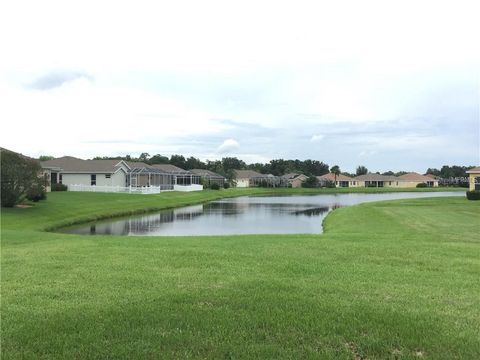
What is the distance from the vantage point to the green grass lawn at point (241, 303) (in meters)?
4.86

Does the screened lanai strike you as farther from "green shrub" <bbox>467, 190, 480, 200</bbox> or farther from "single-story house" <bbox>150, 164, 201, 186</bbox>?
"green shrub" <bbox>467, 190, 480, 200</bbox>

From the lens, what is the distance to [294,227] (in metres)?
28.1

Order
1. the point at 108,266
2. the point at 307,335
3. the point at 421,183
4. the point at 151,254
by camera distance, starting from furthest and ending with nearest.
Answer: the point at 421,183 < the point at 151,254 < the point at 108,266 < the point at 307,335

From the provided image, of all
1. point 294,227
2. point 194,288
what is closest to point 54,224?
point 294,227

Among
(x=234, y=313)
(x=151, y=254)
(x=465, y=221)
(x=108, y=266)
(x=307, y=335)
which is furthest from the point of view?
(x=465, y=221)

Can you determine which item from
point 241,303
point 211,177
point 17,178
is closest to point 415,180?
point 211,177

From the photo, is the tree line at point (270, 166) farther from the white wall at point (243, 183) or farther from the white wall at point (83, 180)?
the white wall at point (83, 180)

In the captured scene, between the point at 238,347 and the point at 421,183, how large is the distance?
469ft

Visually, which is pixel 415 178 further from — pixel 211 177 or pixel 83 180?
pixel 83 180

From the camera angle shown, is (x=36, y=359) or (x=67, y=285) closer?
(x=36, y=359)

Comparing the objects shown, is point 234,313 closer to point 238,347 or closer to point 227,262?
point 238,347

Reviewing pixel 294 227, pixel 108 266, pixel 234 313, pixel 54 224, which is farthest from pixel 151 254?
pixel 54 224

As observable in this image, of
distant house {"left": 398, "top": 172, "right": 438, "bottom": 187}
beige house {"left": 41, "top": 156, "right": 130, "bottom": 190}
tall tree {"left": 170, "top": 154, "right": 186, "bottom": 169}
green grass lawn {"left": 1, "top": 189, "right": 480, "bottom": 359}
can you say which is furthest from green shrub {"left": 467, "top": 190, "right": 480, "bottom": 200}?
distant house {"left": 398, "top": 172, "right": 438, "bottom": 187}

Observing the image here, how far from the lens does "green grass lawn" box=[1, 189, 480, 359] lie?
486 cm
